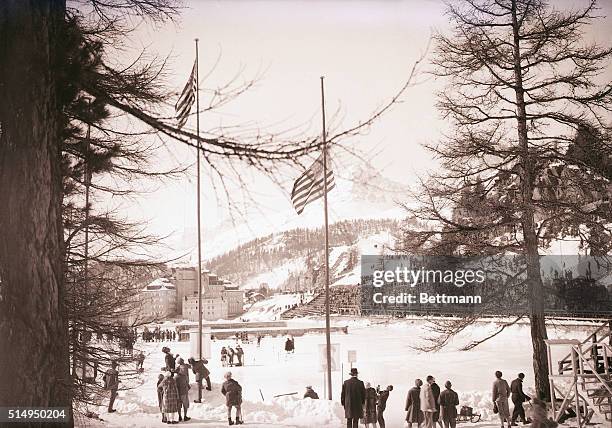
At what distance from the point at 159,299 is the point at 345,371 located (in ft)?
8.70

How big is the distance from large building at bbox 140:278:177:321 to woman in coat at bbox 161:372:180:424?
2.53ft

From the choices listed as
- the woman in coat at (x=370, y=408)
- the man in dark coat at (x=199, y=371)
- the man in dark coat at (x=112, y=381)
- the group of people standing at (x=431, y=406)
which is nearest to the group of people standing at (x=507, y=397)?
the group of people standing at (x=431, y=406)

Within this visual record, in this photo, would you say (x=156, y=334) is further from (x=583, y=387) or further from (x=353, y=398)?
(x=583, y=387)

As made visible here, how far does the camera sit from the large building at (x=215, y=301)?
688cm

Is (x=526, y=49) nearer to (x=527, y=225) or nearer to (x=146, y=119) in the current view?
(x=527, y=225)

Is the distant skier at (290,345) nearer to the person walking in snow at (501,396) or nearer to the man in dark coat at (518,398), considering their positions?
the person walking in snow at (501,396)

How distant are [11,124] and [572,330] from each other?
7.03 meters

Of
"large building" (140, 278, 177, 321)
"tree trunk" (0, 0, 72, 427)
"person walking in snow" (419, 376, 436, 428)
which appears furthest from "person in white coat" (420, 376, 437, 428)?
"tree trunk" (0, 0, 72, 427)

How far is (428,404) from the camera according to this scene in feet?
21.2

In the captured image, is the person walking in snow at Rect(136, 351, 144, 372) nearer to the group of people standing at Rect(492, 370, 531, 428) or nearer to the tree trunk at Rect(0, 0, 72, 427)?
the tree trunk at Rect(0, 0, 72, 427)

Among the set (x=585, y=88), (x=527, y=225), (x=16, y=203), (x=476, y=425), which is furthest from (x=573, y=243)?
(x=16, y=203)

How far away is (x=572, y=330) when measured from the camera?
708 centimetres

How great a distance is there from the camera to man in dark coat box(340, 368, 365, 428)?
5.85 m

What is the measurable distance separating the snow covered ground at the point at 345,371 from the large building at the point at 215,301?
40 centimetres
